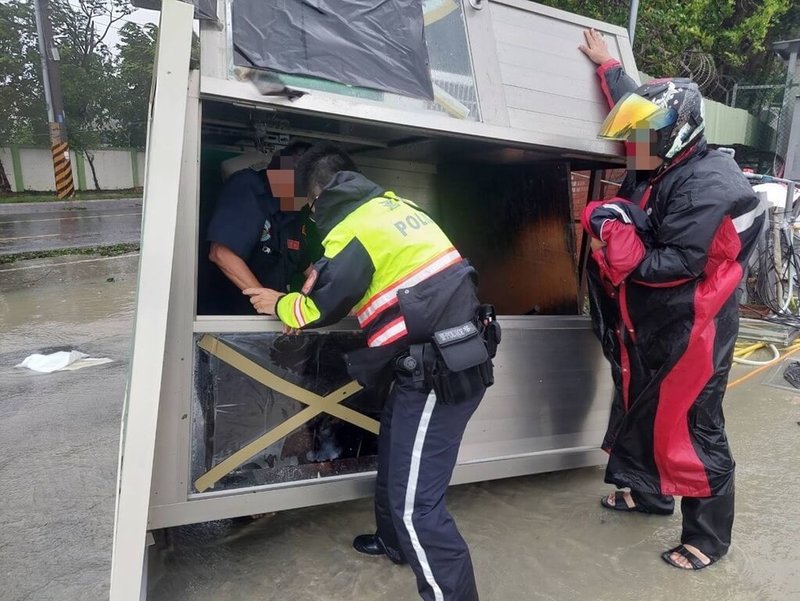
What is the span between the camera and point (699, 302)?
2420mm

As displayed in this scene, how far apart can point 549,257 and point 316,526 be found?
6.70ft

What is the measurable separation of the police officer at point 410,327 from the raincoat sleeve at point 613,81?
142 centimetres

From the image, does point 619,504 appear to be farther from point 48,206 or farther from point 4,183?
point 4,183

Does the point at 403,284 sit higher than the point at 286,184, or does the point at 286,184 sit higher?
the point at 286,184

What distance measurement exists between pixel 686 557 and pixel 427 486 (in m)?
1.28

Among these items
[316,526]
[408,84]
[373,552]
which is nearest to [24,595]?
[316,526]

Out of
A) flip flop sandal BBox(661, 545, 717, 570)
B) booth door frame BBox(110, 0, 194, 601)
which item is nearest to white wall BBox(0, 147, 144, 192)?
booth door frame BBox(110, 0, 194, 601)

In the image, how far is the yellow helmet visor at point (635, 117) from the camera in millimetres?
2461

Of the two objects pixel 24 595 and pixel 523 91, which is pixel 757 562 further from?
pixel 24 595

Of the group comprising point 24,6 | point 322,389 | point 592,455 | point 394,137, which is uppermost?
point 24,6

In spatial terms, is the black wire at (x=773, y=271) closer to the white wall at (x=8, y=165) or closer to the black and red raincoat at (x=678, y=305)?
the black and red raincoat at (x=678, y=305)

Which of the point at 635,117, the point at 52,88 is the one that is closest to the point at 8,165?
the point at 52,88

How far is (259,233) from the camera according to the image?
2678 millimetres

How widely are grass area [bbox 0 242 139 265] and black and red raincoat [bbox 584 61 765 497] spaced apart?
10639 millimetres
